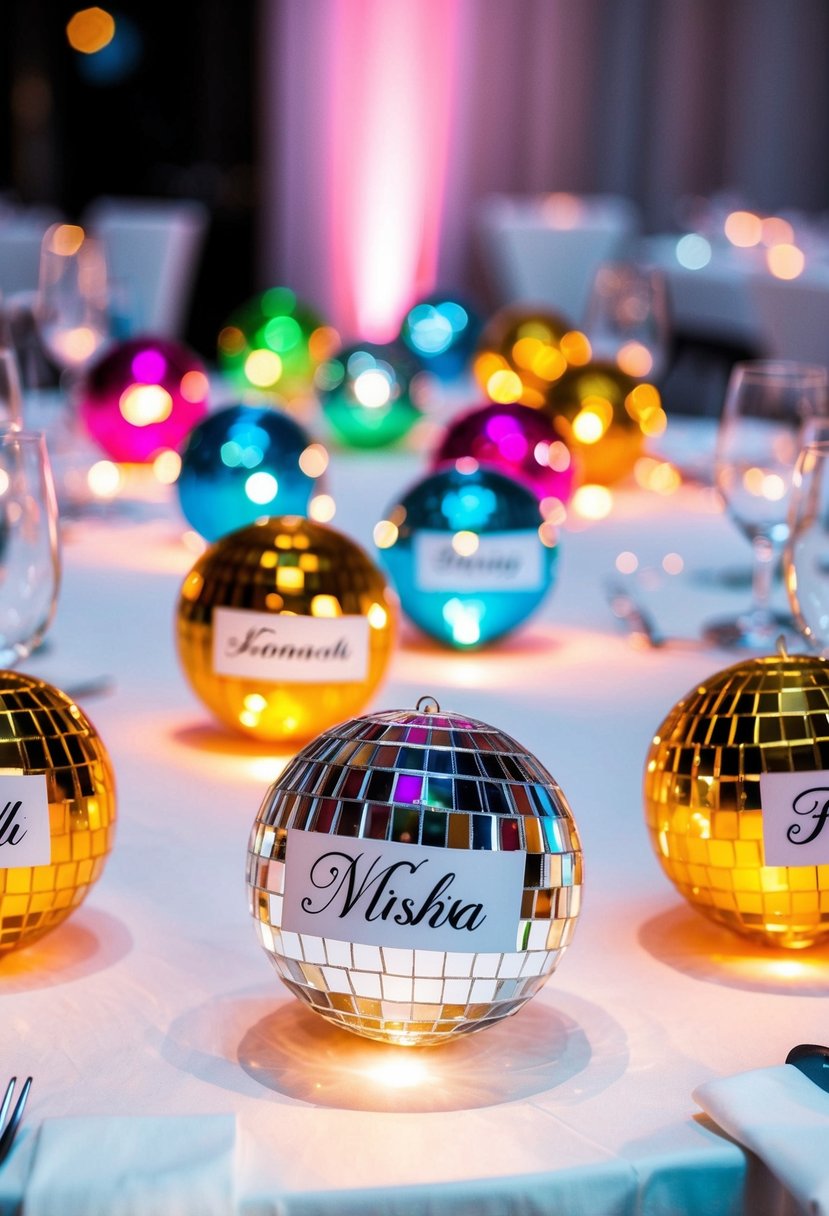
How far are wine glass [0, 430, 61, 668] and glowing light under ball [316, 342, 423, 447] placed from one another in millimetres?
1359

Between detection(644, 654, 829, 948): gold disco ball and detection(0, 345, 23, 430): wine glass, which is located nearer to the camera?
detection(644, 654, 829, 948): gold disco ball

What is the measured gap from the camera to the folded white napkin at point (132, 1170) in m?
0.56

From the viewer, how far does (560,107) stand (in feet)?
23.5

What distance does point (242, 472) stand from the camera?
168 centimetres

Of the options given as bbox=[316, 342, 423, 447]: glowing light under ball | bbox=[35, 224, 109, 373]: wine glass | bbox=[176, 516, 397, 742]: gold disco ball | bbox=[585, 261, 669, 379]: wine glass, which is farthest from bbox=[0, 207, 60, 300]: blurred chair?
bbox=[176, 516, 397, 742]: gold disco ball

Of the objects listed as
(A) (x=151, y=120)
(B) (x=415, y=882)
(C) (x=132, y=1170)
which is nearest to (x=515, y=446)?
(B) (x=415, y=882)

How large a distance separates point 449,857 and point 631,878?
30cm

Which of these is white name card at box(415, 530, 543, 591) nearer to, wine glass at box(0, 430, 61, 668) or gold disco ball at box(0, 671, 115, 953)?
wine glass at box(0, 430, 61, 668)

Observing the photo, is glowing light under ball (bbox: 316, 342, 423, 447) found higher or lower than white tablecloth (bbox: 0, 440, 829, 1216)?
higher

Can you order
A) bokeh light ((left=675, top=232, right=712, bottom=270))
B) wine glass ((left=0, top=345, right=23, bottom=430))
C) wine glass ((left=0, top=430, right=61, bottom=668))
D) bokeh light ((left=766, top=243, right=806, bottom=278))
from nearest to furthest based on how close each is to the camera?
wine glass ((left=0, top=430, right=61, bottom=668)) → wine glass ((left=0, top=345, right=23, bottom=430)) → bokeh light ((left=766, top=243, right=806, bottom=278)) → bokeh light ((left=675, top=232, right=712, bottom=270))

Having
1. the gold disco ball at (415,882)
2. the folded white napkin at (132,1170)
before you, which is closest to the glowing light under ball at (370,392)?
the gold disco ball at (415,882)

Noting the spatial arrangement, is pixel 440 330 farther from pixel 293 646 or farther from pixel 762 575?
pixel 293 646

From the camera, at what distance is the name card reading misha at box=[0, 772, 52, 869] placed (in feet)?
2.35

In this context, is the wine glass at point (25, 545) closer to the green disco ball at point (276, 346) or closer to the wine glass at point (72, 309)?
the wine glass at point (72, 309)
